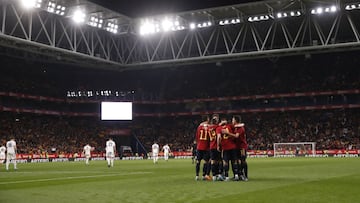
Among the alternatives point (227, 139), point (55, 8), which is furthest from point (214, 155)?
point (55, 8)

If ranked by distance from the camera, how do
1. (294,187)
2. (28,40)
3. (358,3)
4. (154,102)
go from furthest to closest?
(154,102)
(358,3)
(28,40)
(294,187)

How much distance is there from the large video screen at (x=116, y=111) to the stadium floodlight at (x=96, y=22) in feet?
45.2

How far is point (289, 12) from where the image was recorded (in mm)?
47844

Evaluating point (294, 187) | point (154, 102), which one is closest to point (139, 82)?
point (154, 102)

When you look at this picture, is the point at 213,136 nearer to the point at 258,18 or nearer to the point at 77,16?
the point at 77,16

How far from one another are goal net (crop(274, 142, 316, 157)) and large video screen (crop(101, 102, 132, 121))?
767 inches

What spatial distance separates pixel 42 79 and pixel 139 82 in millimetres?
14877

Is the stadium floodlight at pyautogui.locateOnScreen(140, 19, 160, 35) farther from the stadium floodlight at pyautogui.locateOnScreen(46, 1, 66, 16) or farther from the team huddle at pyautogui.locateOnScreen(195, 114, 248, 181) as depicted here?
the team huddle at pyautogui.locateOnScreen(195, 114, 248, 181)

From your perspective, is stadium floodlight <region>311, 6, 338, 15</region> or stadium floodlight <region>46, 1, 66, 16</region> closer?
stadium floodlight <region>46, 1, 66, 16</region>

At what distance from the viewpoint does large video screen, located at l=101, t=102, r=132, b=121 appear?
202 ft

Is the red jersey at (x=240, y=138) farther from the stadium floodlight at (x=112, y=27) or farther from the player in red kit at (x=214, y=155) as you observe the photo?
the stadium floodlight at (x=112, y=27)

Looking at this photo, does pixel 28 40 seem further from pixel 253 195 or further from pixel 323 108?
pixel 323 108

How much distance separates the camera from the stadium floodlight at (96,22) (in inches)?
1938

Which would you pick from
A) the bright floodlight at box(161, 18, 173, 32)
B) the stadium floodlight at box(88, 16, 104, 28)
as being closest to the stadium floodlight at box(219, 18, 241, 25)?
the bright floodlight at box(161, 18, 173, 32)
